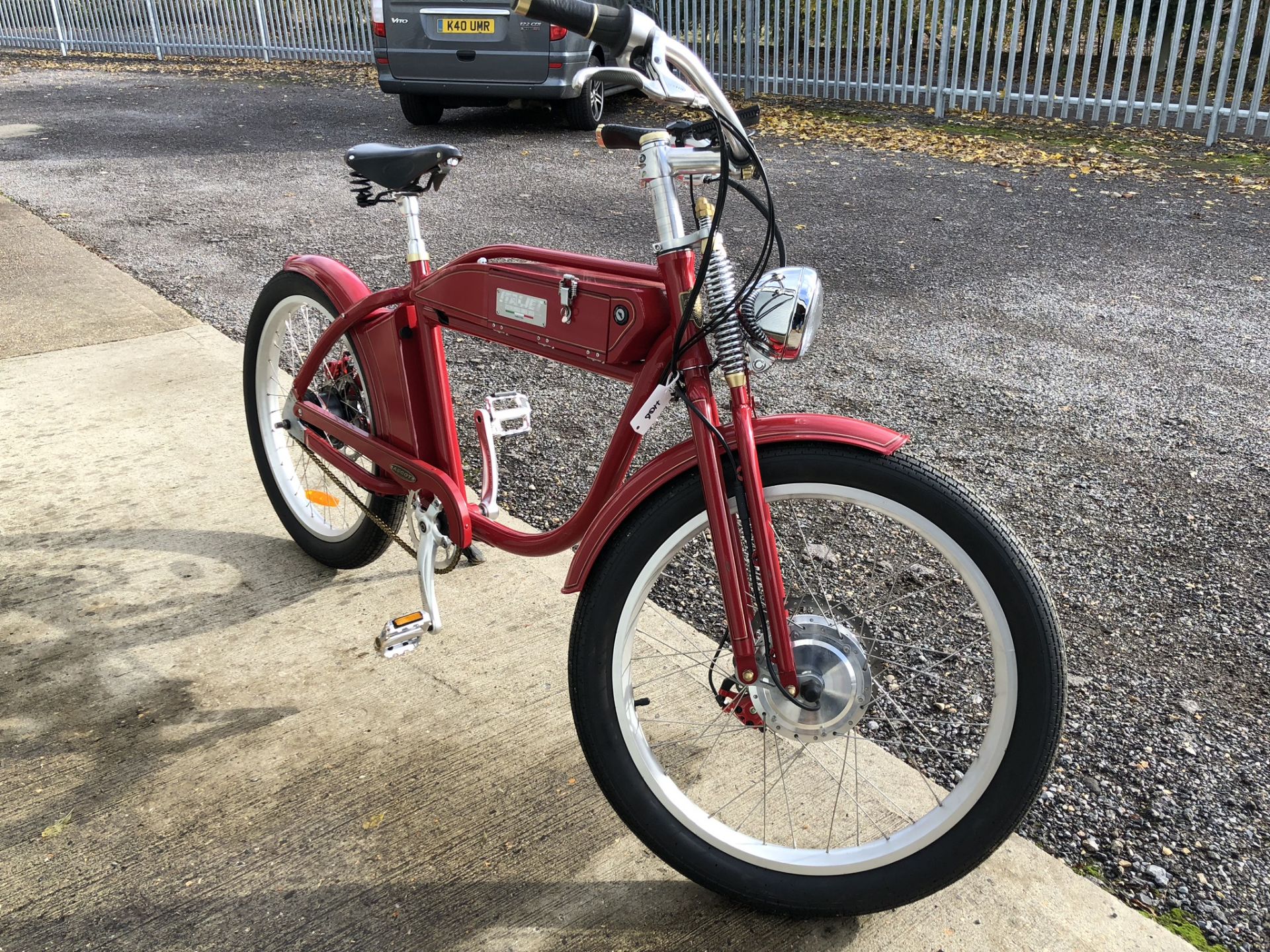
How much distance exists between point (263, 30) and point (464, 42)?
8188 mm

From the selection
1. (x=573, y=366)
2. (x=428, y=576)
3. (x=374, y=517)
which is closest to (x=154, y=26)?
(x=374, y=517)

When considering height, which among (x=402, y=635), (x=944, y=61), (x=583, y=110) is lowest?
(x=402, y=635)

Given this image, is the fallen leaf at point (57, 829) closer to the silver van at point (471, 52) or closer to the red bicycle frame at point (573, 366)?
the red bicycle frame at point (573, 366)

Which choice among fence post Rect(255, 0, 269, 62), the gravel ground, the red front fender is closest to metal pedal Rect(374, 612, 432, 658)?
the red front fender

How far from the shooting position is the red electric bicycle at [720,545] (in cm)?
191

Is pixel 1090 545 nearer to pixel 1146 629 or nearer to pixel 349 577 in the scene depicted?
pixel 1146 629

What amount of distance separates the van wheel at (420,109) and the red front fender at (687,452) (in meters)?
8.67

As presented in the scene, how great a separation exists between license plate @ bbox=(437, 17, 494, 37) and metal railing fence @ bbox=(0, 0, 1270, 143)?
4.10 m

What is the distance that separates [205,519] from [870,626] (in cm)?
218

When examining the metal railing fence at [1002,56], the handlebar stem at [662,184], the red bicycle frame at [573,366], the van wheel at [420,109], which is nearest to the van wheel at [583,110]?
the van wheel at [420,109]

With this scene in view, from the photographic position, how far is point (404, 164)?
263cm

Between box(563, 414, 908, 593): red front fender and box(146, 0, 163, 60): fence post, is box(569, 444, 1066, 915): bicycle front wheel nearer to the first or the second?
box(563, 414, 908, 593): red front fender

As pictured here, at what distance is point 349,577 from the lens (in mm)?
3295

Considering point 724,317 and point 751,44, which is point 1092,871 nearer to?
point 724,317
